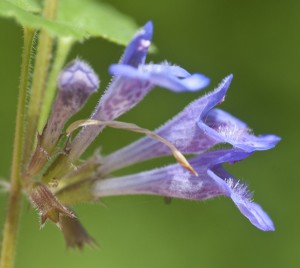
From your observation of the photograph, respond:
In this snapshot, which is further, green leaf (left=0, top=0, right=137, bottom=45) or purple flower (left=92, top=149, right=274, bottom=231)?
purple flower (left=92, top=149, right=274, bottom=231)

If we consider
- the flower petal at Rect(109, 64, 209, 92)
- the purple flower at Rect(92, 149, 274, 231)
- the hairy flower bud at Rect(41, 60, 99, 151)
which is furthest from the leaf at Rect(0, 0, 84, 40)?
the purple flower at Rect(92, 149, 274, 231)

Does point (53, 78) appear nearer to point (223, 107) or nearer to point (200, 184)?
point (200, 184)

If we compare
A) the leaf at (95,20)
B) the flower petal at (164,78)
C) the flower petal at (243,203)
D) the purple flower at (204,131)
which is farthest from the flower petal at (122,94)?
the leaf at (95,20)

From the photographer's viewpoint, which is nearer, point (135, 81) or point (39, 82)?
point (135, 81)

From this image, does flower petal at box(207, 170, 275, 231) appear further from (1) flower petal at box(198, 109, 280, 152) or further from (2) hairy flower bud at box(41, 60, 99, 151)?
(2) hairy flower bud at box(41, 60, 99, 151)

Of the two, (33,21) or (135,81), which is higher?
(33,21)

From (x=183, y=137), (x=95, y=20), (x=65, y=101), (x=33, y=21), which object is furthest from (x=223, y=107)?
(x=33, y=21)
